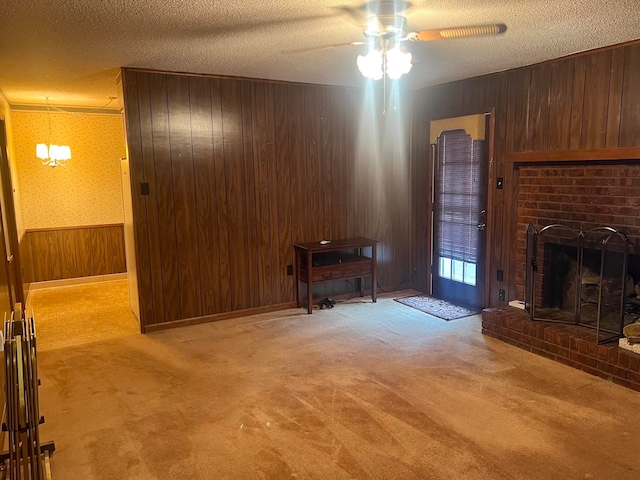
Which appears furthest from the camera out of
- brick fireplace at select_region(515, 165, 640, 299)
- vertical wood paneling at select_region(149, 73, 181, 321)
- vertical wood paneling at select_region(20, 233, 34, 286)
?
vertical wood paneling at select_region(20, 233, 34, 286)

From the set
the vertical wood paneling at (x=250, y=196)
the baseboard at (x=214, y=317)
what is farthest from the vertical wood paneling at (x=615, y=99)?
the baseboard at (x=214, y=317)

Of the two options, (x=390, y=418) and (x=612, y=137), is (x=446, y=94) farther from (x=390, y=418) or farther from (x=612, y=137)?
(x=390, y=418)

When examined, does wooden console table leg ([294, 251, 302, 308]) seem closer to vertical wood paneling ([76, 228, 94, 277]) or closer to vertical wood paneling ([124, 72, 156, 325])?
vertical wood paneling ([124, 72, 156, 325])

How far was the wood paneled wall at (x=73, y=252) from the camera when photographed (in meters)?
6.34

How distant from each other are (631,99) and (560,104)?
0.57 meters

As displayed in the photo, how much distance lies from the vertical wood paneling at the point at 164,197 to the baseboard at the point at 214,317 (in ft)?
0.22

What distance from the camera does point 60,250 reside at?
6.51m

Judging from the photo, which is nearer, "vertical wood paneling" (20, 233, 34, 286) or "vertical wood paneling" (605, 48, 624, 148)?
"vertical wood paneling" (605, 48, 624, 148)

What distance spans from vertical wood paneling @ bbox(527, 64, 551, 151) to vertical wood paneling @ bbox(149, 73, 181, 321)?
3.29 metres

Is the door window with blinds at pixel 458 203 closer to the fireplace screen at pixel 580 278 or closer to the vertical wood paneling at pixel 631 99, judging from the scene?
the fireplace screen at pixel 580 278

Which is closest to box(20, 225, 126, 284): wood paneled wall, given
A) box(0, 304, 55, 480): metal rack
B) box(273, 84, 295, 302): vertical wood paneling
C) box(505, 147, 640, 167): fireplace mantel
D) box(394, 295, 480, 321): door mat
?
box(273, 84, 295, 302): vertical wood paneling

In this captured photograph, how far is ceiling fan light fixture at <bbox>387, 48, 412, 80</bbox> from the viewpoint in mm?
2740

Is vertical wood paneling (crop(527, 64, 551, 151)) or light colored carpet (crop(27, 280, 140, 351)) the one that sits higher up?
vertical wood paneling (crop(527, 64, 551, 151))

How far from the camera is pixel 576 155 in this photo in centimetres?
359
